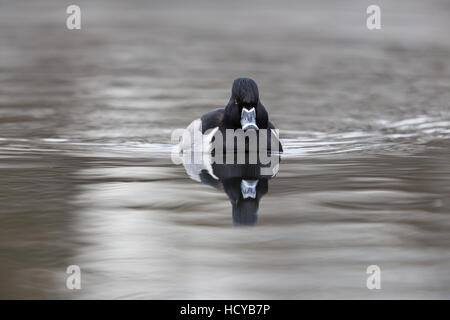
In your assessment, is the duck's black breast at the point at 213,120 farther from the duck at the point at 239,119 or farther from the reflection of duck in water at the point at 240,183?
the reflection of duck in water at the point at 240,183

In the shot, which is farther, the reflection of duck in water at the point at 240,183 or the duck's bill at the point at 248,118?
the duck's bill at the point at 248,118

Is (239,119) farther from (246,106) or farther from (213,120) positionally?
(213,120)

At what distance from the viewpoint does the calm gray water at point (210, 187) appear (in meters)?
5.79

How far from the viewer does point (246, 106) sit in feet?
31.7

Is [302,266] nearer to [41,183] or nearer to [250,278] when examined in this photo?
[250,278]

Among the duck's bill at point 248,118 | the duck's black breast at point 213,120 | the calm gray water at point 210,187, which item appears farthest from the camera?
the duck's black breast at point 213,120

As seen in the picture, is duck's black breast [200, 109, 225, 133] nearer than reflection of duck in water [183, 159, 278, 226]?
No

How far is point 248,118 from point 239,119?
0.27m

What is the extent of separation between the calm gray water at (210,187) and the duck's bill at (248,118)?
0.64m

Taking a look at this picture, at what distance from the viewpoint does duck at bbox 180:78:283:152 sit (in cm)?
961

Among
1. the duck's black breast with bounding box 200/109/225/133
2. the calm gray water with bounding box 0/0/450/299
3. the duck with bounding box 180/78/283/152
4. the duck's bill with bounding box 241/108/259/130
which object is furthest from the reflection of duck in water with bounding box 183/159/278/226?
the duck's black breast with bounding box 200/109/225/133

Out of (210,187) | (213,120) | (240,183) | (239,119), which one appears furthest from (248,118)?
(210,187)

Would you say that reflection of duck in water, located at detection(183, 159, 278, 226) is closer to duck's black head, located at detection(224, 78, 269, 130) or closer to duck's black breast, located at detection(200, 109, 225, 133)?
duck's black head, located at detection(224, 78, 269, 130)

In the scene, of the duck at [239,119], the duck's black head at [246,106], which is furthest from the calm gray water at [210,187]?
the duck's black head at [246,106]
